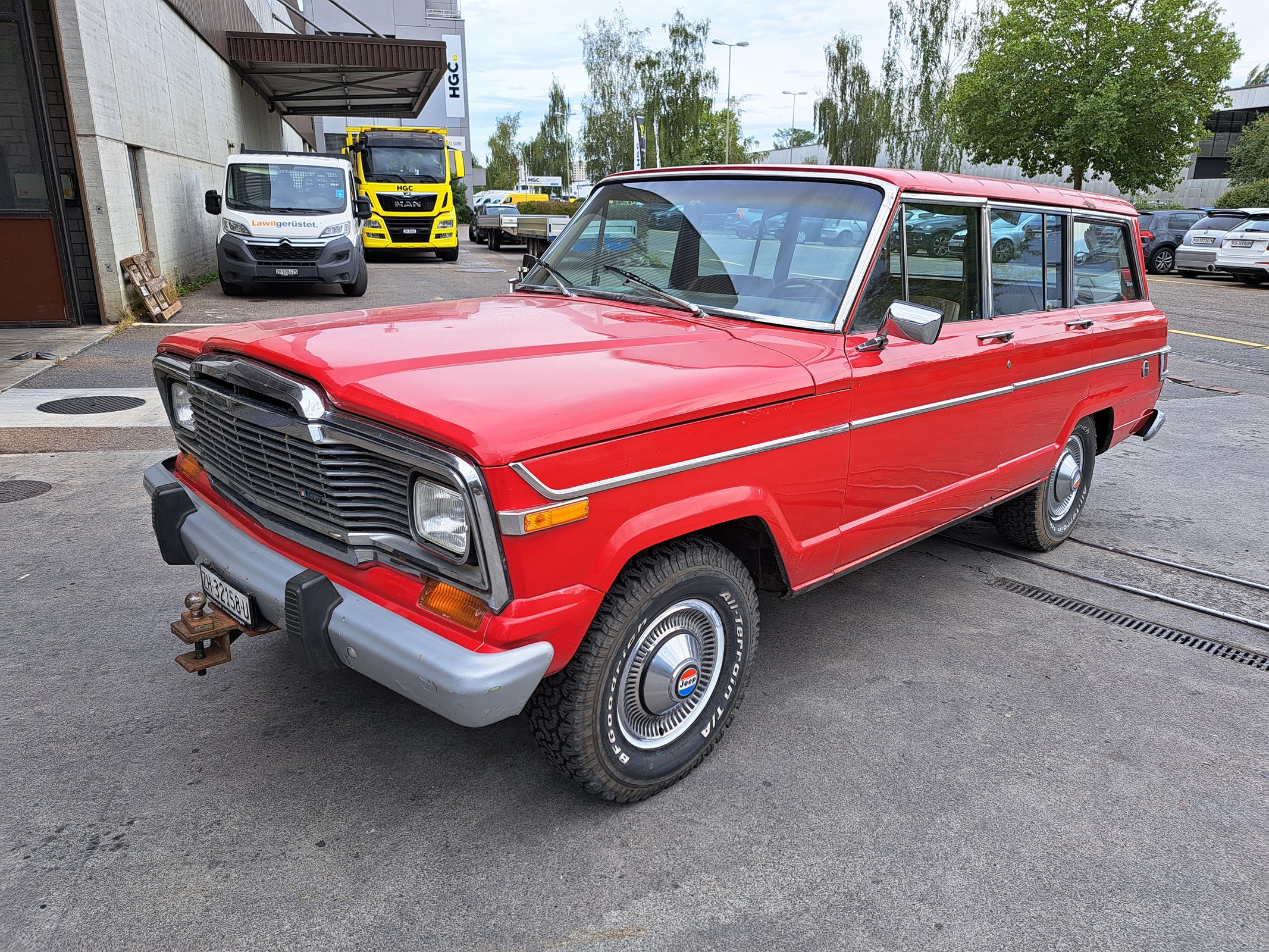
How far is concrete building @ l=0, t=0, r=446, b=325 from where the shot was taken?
34.2 feet

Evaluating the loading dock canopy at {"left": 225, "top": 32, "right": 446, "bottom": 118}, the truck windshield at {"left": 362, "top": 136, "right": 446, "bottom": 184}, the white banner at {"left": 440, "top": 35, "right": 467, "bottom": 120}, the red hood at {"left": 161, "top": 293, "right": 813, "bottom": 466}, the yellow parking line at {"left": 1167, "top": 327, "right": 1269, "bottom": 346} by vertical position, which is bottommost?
the yellow parking line at {"left": 1167, "top": 327, "right": 1269, "bottom": 346}

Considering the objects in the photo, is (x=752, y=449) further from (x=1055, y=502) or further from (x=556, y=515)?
(x=1055, y=502)

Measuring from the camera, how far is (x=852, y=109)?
161ft

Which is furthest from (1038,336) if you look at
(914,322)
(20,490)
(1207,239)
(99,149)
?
(1207,239)

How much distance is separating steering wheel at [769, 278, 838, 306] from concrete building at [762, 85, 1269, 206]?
39.4m

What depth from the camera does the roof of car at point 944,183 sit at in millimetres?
3527

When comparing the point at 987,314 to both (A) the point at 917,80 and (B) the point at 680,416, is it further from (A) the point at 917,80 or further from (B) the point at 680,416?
(A) the point at 917,80

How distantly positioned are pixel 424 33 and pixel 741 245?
196 feet

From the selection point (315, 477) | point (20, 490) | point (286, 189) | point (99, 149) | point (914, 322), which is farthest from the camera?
point (286, 189)

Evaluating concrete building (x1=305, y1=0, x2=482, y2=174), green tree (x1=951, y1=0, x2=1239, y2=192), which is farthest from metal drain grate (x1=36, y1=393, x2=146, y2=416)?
concrete building (x1=305, y1=0, x2=482, y2=174)

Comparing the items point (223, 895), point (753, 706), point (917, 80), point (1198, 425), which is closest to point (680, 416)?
point (753, 706)

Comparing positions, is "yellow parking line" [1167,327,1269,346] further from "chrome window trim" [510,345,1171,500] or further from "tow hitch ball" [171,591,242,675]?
"tow hitch ball" [171,591,242,675]

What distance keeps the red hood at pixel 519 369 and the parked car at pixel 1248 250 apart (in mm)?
21850

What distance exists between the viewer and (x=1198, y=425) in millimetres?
8289
